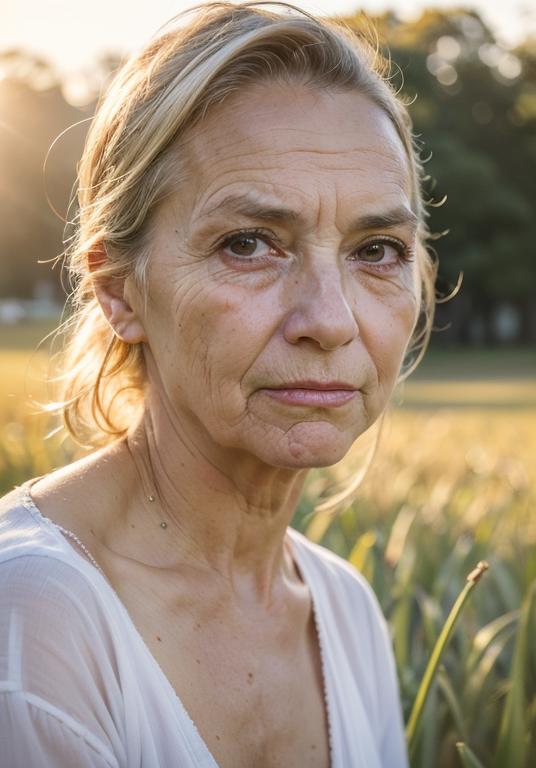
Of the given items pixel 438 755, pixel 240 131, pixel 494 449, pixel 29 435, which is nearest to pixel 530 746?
pixel 438 755

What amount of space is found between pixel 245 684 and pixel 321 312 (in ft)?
2.75

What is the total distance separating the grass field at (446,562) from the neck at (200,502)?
2.04 ft

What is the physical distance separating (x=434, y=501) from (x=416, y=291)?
254 cm

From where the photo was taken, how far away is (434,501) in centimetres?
463

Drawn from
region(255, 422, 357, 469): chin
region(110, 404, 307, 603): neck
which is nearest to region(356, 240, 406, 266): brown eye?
region(255, 422, 357, 469): chin

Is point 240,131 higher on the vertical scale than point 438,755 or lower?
higher

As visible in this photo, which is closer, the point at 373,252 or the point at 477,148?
the point at 373,252

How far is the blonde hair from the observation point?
1939 millimetres

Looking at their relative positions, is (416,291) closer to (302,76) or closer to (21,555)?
(302,76)

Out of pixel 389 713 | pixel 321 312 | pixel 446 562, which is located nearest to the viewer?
pixel 321 312

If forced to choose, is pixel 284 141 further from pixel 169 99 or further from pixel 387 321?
pixel 387 321

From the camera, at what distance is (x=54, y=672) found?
161 cm

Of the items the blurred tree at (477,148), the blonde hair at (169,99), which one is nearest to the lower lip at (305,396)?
the blonde hair at (169,99)

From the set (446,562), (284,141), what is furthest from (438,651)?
(446,562)
